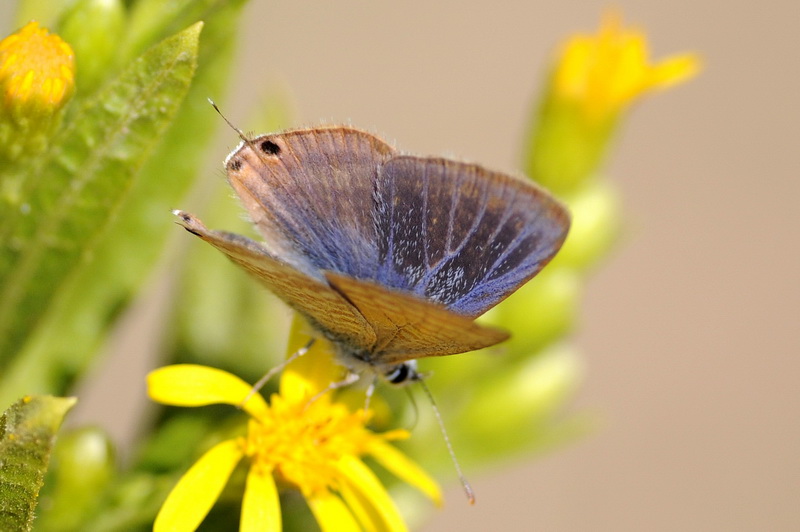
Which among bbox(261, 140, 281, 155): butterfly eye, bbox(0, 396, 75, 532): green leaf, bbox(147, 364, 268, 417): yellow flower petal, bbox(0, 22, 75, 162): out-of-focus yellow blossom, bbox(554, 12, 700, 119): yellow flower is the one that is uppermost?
bbox(0, 22, 75, 162): out-of-focus yellow blossom

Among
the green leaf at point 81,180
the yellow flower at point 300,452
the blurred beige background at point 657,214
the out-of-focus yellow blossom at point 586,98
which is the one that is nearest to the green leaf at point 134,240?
the green leaf at point 81,180

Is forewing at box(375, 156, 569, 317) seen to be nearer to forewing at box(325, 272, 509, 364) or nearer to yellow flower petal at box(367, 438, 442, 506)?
forewing at box(325, 272, 509, 364)

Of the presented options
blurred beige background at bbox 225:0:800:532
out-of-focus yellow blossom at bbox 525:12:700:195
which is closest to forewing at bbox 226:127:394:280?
out-of-focus yellow blossom at bbox 525:12:700:195

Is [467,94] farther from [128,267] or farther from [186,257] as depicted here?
[128,267]

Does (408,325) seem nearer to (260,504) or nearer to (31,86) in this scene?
(260,504)

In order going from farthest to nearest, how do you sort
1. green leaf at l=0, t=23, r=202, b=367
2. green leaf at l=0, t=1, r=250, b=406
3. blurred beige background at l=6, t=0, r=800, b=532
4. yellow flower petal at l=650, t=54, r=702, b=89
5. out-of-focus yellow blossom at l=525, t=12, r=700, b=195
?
blurred beige background at l=6, t=0, r=800, b=532
out-of-focus yellow blossom at l=525, t=12, r=700, b=195
yellow flower petal at l=650, t=54, r=702, b=89
green leaf at l=0, t=1, r=250, b=406
green leaf at l=0, t=23, r=202, b=367

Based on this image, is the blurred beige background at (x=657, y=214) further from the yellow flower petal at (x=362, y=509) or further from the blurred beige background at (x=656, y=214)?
the yellow flower petal at (x=362, y=509)

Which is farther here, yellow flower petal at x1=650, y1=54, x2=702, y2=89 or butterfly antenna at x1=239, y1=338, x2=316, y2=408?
yellow flower petal at x1=650, y1=54, x2=702, y2=89

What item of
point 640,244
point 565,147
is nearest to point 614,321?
point 640,244

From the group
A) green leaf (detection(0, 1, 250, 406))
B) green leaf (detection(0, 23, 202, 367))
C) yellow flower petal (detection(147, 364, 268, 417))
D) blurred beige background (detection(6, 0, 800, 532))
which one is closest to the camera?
green leaf (detection(0, 23, 202, 367))
